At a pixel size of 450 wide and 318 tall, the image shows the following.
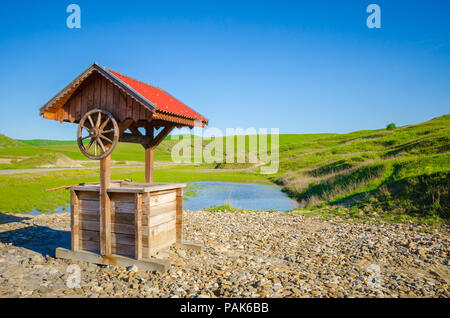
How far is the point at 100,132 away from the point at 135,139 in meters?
1.66

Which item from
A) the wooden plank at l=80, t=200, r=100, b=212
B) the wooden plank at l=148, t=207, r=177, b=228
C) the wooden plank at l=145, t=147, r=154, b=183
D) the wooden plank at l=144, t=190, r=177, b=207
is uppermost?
the wooden plank at l=145, t=147, r=154, b=183

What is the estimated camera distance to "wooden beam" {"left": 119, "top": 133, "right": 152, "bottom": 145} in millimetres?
8531

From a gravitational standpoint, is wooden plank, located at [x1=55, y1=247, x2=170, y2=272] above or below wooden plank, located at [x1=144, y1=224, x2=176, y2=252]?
below

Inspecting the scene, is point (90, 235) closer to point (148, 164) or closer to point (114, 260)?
point (114, 260)

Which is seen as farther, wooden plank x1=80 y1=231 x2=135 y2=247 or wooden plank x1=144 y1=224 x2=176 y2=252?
wooden plank x1=144 y1=224 x2=176 y2=252

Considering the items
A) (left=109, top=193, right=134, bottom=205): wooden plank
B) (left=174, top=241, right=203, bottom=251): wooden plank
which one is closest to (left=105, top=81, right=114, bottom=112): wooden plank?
(left=109, top=193, right=134, bottom=205): wooden plank

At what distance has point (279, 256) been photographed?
345 inches

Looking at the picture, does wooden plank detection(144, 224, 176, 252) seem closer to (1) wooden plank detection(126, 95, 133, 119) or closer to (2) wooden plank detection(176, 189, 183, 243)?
(2) wooden plank detection(176, 189, 183, 243)

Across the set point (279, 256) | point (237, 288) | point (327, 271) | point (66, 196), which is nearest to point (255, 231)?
point (279, 256)

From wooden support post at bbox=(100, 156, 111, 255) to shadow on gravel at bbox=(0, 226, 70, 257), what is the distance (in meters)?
2.12

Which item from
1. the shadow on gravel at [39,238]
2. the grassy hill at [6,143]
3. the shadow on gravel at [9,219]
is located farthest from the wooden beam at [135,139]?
the grassy hill at [6,143]
